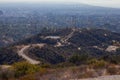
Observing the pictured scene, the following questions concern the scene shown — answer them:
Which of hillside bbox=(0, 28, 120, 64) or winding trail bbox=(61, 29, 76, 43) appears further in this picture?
winding trail bbox=(61, 29, 76, 43)

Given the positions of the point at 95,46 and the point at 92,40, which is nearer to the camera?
the point at 95,46

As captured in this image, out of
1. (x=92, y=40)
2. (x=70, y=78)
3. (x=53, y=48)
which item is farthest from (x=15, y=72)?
(x=92, y=40)

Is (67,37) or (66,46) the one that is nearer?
(66,46)

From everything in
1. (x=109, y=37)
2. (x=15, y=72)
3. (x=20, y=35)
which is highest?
(x=15, y=72)

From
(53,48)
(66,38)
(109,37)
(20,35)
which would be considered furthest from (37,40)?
(20,35)

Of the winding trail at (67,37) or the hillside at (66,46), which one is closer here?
the hillside at (66,46)

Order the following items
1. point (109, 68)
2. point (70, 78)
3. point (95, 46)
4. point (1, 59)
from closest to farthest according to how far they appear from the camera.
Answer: point (70, 78) < point (109, 68) < point (1, 59) < point (95, 46)

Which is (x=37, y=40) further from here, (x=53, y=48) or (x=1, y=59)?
(x=1, y=59)

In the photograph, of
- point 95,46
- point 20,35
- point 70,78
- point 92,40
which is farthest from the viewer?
point 20,35

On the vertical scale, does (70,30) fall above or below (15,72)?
below

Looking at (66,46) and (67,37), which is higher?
(66,46)
